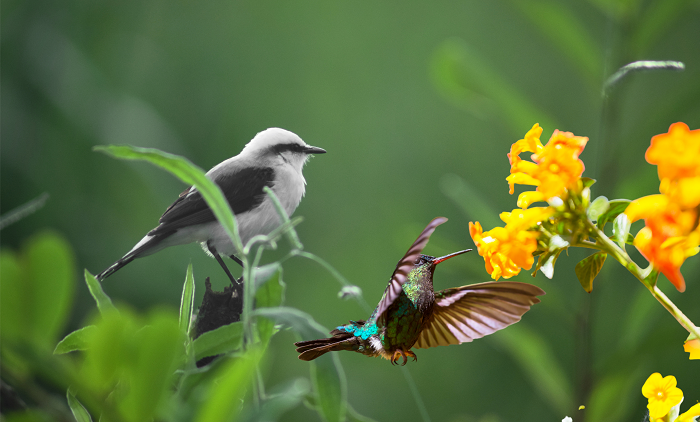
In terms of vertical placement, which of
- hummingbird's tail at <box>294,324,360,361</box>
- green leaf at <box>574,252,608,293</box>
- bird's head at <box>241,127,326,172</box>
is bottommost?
green leaf at <box>574,252,608,293</box>

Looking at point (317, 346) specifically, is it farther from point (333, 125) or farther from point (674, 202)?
point (333, 125)

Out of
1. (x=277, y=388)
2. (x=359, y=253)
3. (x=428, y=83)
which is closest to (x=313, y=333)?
(x=277, y=388)

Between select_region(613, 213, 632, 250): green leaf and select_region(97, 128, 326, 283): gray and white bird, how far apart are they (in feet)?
0.54

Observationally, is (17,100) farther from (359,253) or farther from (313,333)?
(313,333)

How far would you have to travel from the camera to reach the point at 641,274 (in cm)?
19

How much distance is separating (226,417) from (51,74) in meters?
1.17

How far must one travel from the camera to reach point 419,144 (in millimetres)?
1467

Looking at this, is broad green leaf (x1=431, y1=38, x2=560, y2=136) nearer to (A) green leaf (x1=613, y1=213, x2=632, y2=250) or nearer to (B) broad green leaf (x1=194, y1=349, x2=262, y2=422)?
(A) green leaf (x1=613, y1=213, x2=632, y2=250)

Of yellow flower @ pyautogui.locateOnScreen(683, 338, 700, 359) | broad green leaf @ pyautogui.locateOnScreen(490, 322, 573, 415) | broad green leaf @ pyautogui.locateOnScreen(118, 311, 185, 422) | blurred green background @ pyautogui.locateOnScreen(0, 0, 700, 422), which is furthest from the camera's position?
blurred green background @ pyautogui.locateOnScreen(0, 0, 700, 422)

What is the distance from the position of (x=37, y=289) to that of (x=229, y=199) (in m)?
0.19

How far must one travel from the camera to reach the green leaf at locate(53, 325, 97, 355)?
0.65ft

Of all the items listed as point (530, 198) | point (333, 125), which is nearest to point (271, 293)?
point (530, 198)

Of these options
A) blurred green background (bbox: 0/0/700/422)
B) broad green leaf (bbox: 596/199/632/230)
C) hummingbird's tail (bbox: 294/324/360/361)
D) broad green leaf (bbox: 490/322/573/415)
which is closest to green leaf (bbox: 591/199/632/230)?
broad green leaf (bbox: 596/199/632/230)

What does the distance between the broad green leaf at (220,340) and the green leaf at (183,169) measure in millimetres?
32
